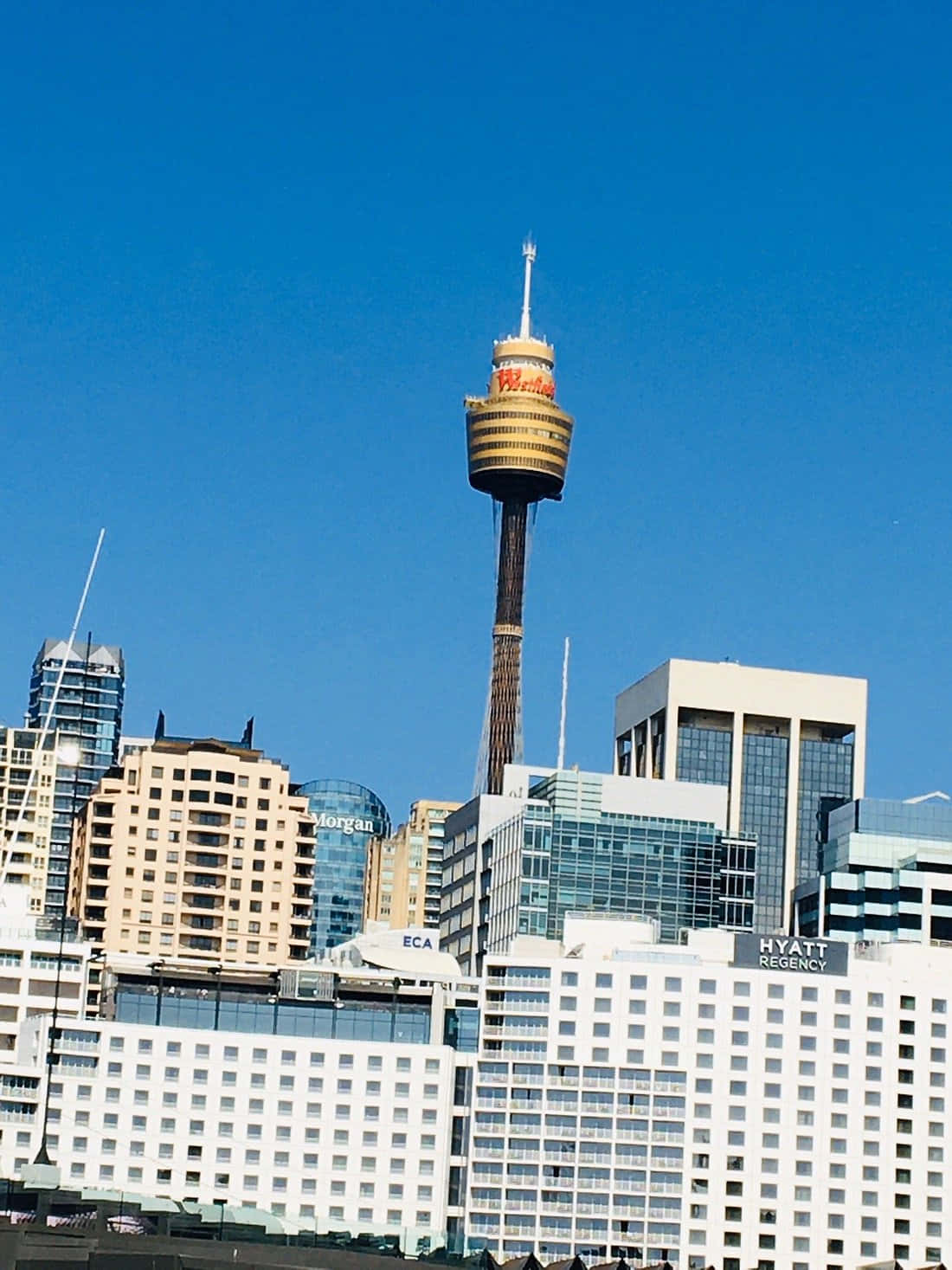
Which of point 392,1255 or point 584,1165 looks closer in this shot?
point 392,1255

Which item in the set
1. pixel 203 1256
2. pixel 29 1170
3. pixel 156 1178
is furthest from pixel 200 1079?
pixel 203 1256

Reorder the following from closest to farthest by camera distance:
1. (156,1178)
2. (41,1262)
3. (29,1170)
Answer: (41,1262)
(29,1170)
(156,1178)

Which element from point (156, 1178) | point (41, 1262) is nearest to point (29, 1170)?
point (41, 1262)

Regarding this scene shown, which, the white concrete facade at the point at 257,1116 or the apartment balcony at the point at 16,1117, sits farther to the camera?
the white concrete facade at the point at 257,1116

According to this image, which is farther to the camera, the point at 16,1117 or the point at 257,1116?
the point at 257,1116

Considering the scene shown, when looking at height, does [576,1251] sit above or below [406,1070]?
below

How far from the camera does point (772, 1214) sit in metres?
200

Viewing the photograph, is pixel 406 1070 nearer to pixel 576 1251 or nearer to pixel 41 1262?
pixel 576 1251

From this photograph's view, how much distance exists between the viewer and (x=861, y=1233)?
200 meters

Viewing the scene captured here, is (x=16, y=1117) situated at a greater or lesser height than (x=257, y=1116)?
lesser

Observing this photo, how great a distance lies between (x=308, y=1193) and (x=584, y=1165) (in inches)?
812

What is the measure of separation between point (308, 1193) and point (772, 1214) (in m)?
34.5

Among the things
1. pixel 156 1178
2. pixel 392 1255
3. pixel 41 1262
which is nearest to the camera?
pixel 41 1262

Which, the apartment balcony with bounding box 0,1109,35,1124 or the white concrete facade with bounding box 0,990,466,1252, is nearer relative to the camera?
the apartment balcony with bounding box 0,1109,35,1124
